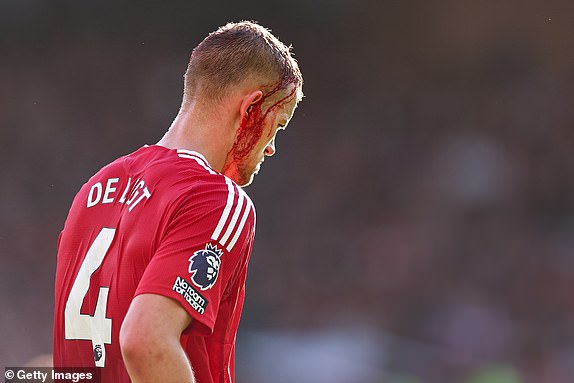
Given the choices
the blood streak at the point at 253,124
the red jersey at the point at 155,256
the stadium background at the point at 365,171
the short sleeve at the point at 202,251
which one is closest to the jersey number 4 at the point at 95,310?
the red jersey at the point at 155,256

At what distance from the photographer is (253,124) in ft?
6.44

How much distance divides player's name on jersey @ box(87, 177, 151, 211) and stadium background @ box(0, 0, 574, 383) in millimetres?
6111

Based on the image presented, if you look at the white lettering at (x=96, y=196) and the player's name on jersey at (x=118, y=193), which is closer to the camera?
the player's name on jersey at (x=118, y=193)

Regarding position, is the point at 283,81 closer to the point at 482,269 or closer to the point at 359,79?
the point at 482,269

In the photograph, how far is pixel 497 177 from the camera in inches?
381

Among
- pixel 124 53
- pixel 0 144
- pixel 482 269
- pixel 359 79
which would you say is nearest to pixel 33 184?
pixel 0 144

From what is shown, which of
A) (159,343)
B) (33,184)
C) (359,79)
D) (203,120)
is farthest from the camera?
(359,79)

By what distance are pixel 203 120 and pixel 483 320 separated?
7.10 metres

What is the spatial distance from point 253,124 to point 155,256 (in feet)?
1.63

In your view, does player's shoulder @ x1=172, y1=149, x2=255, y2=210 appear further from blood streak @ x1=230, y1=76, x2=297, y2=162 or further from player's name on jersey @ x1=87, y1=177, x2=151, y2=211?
blood streak @ x1=230, y1=76, x2=297, y2=162

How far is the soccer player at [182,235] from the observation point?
61.0 inches

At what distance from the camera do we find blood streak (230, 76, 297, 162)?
1938mm

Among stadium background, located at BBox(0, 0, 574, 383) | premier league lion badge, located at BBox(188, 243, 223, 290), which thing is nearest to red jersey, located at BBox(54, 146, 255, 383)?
premier league lion badge, located at BBox(188, 243, 223, 290)

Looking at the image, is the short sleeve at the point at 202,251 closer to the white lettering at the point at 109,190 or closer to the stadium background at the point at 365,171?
the white lettering at the point at 109,190
